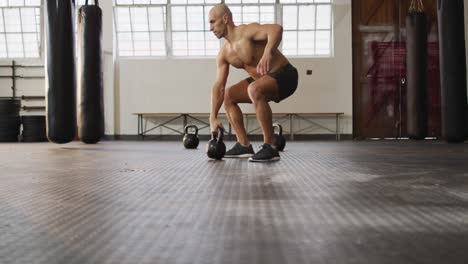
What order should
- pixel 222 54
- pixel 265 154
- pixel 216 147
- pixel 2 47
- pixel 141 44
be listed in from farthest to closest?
pixel 2 47 < pixel 141 44 < pixel 222 54 < pixel 216 147 < pixel 265 154

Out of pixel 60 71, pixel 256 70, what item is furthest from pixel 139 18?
pixel 256 70

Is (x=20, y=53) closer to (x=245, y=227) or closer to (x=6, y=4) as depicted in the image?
(x=6, y=4)

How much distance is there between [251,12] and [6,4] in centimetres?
604

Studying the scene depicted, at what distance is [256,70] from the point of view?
13.6ft

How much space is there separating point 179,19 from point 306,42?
3.11 metres

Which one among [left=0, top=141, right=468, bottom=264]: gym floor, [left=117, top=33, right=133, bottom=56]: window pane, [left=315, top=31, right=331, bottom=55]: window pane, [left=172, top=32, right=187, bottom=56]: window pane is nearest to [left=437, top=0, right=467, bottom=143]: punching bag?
[left=0, top=141, right=468, bottom=264]: gym floor

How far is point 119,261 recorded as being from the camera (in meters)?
1.01

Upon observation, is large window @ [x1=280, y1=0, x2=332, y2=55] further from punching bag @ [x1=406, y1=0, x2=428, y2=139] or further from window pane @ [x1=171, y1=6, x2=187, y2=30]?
punching bag @ [x1=406, y1=0, x2=428, y2=139]

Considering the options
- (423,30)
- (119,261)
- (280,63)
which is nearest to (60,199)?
(119,261)

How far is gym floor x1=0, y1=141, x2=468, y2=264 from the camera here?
106cm

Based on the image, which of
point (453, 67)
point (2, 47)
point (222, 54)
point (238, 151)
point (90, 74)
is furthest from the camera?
point (2, 47)

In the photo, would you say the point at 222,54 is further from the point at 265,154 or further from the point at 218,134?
the point at 265,154

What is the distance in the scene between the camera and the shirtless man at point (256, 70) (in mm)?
3875

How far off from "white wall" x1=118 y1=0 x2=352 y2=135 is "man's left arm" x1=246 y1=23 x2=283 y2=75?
7803mm
